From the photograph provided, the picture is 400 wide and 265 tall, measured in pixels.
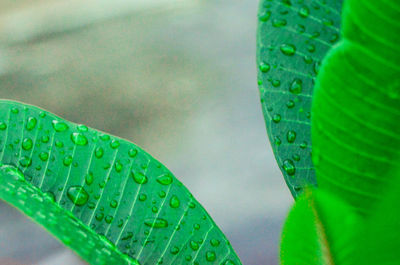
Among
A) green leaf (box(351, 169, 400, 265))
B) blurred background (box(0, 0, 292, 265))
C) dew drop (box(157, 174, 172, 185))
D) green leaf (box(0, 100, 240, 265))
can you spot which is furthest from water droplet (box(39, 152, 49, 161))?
blurred background (box(0, 0, 292, 265))

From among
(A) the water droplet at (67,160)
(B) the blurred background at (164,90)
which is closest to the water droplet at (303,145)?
(A) the water droplet at (67,160)

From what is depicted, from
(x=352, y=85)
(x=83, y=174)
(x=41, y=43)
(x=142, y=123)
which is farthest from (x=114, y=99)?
(x=352, y=85)

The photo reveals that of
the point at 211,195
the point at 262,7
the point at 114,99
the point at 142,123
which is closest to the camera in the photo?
the point at 262,7

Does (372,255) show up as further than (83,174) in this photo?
No

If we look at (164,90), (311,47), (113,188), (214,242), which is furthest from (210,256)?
(164,90)

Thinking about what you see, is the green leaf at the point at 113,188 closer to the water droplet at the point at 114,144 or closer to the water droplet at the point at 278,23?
the water droplet at the point at 114,144

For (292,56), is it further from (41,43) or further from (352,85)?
(41,43)

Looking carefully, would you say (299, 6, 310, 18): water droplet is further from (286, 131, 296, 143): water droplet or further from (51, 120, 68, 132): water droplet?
(51, 120, 68, 132): water droplet

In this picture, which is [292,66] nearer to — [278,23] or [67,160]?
[278,23]
